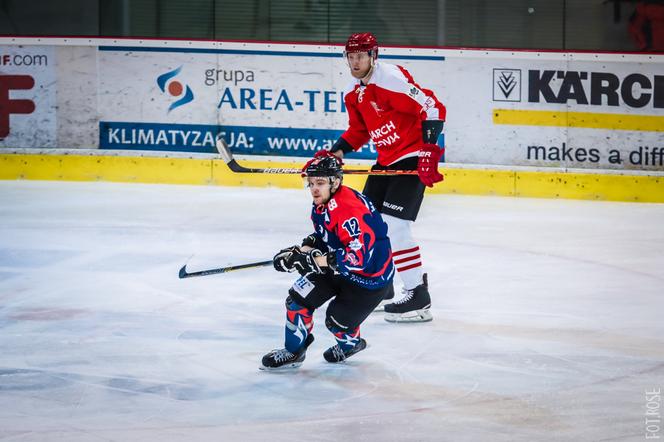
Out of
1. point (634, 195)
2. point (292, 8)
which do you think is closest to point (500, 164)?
point (634, 195)

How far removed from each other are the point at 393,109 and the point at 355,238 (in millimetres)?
1298

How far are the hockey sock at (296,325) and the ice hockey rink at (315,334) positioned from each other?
11cm

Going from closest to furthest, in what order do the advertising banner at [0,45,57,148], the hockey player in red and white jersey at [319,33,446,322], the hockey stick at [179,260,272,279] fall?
the hockey stick at [179,260,272,279], the hockey player in red and white jersey at [319,33,446,322], the advertising banner at [0,45,57,148]

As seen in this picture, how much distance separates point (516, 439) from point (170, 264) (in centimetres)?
346

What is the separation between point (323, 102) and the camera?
32.8 ft

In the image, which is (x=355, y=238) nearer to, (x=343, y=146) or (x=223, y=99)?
(x=343, y=146)

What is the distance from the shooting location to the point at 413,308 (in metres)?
5.34

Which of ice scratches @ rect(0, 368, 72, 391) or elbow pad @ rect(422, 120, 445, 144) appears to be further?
elbow pad @ rect(422, 120, 445, 144)

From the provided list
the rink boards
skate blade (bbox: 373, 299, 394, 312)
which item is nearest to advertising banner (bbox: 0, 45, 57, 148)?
the rink boards

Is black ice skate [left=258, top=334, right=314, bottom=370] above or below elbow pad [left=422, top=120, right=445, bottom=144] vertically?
below

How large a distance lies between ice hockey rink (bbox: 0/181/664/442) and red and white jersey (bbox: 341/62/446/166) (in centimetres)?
80

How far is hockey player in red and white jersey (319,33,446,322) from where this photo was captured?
212 inches

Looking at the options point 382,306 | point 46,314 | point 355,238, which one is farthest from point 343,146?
point 46,314

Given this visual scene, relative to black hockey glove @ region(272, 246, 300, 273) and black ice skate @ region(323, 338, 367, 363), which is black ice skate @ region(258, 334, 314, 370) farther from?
black hockey glove @ region(272, 246, 300, 273)
